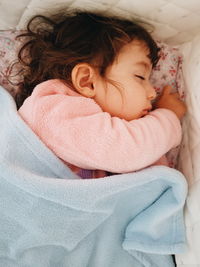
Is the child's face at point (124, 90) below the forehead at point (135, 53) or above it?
below

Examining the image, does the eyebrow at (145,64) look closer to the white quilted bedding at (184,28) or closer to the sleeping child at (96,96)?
the sleeping child at (96,96)

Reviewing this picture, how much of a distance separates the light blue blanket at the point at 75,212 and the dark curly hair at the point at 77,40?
145mm

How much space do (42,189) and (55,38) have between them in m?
0.42

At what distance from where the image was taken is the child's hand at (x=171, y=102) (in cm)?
95

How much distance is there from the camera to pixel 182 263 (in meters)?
0.86

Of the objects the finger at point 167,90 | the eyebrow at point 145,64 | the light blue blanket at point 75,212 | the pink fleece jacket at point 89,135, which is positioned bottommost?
the light blue blanket at point 75,212

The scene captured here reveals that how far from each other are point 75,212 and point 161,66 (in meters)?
0.50

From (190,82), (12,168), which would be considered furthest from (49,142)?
(190,82)

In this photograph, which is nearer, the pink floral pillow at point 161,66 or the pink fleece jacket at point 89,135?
the pink fleece jacket at point 89,135

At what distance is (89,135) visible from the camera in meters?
0.78

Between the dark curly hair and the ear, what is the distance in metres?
0.02

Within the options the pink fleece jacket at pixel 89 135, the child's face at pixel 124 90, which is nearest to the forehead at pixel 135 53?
the child's face at pixel 124 90

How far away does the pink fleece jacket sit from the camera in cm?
78

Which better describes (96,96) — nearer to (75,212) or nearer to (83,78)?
(83,78)
